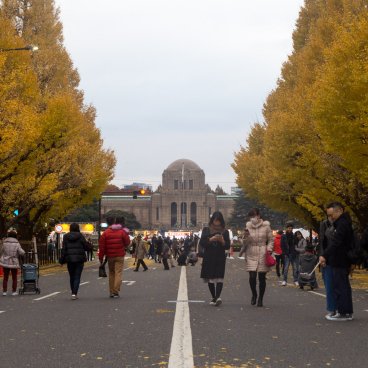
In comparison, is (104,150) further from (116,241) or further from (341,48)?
(116,241)

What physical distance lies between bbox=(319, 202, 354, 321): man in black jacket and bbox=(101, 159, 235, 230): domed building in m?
166

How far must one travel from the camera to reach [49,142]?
2784 centimetres

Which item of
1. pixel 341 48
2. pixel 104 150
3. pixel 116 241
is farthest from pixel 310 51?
pixel 116 241

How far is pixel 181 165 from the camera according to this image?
18038cm

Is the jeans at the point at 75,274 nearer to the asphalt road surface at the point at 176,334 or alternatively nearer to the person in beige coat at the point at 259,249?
the asphalt road surface at the point at 176,334

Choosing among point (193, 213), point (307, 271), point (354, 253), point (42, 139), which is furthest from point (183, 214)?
point (354, 253)

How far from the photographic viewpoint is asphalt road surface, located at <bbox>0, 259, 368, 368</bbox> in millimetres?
6367

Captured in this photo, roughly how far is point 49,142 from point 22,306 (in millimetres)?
16530

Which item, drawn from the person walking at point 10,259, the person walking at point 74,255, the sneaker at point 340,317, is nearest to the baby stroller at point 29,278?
the person walking at point 10,259

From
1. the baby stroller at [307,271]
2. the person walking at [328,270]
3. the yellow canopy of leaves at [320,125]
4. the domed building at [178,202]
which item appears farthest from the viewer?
the domed building at [178,202]

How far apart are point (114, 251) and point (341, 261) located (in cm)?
545

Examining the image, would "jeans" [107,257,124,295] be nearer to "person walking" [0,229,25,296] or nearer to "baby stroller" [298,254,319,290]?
"person walking" [0,229,25,296]

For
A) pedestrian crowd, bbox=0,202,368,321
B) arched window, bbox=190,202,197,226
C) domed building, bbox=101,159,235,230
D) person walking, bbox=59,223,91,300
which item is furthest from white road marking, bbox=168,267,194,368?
arched window, bbox=190,202,197,226

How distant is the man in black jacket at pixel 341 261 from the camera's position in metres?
9.52
